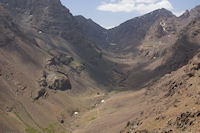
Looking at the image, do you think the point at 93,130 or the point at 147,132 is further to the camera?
the point at 93,130

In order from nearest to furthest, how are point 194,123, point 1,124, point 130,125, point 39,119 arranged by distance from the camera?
point 194,123
point 130,125
point 1,124
point 39,119

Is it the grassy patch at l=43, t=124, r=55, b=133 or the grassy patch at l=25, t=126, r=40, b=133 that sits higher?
the grassy patch at l=43, t=124, r=55, b=133

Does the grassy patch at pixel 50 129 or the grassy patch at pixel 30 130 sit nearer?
the grassy patch at pixel 30 130

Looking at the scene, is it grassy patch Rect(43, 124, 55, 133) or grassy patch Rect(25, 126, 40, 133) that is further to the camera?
grassy patch Rect(43, 124, 55, 133)

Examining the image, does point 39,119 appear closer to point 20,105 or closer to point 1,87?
point 20,105

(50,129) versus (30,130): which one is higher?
(50,129)

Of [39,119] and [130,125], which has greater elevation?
[39,119]

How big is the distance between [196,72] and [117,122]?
5302 cm

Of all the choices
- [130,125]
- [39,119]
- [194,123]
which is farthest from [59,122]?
[194,123]

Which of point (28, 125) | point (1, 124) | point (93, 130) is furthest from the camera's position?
point (28, 125)

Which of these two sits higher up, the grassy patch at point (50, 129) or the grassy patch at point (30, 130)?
the grassy patch at point (50, 129)

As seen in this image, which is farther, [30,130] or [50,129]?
[50,129]

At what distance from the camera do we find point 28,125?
17075 cm

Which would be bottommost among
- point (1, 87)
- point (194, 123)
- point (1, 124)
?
point (194, 123)
